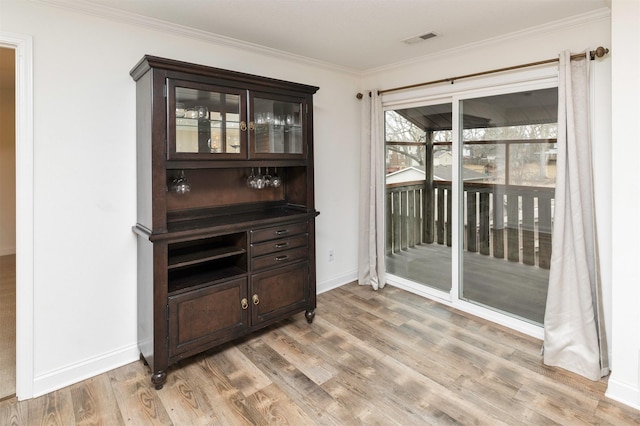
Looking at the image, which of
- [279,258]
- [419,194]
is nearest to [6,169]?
[279,258]

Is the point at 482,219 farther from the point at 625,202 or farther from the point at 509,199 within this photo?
the point at 625,202

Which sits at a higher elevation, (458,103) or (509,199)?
(458,103)

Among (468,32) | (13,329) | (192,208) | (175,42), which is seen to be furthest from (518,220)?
(13,329)

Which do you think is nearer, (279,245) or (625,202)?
(625,202)

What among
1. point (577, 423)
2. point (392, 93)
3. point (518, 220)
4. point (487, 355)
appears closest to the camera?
point (577, 423)

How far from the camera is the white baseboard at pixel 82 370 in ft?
7.19

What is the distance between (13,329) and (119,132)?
1950 millimetres

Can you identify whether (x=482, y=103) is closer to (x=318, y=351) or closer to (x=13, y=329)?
(x=318, y=351)

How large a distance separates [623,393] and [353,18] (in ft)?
9.32

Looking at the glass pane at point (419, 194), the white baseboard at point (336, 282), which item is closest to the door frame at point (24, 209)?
the white baseboard at point (336, 282)

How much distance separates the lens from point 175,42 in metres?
2.63

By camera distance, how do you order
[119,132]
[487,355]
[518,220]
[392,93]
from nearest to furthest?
[119,132]
[487,355]
[518,220]
[392,93]

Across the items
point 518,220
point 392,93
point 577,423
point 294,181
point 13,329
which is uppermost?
point 392,93

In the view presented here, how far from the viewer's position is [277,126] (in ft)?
9.27
